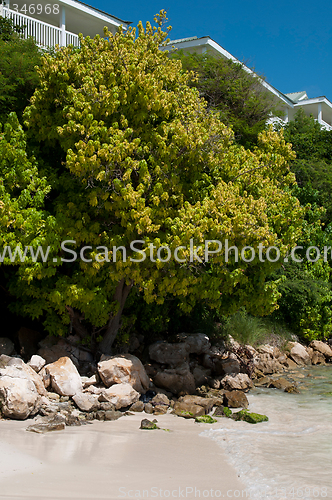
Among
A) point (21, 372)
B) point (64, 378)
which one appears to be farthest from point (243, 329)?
point (21, 372)

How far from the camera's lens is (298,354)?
1730 centimetres

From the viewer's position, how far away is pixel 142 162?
9.61m

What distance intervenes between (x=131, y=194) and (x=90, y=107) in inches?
85.2

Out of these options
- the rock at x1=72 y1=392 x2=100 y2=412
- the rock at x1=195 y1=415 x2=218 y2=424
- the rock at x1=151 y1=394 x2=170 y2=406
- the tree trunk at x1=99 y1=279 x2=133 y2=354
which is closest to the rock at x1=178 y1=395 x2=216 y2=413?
the rock at x1=151 y1=394 x2=170 y2=406

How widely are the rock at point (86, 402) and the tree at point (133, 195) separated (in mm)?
1971

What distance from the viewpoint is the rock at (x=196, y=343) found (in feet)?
43.9

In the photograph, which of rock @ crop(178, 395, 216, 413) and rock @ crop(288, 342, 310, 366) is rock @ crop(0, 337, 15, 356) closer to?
rock @ crop(178, 395, 216, 413)

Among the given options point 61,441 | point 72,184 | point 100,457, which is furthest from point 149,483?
point 72,184

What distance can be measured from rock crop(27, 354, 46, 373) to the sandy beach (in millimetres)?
1981

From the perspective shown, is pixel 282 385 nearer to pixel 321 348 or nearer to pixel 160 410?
pixel 160 410

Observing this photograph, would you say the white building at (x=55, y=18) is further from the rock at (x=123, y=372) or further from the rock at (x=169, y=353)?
the rock at (x=123, y=372)

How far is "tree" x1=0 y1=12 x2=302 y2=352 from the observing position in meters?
9.56

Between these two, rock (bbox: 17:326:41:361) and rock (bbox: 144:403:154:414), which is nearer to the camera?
rock (bbox: 144:403:154:414)

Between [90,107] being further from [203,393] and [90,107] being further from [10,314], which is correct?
[203,393]
